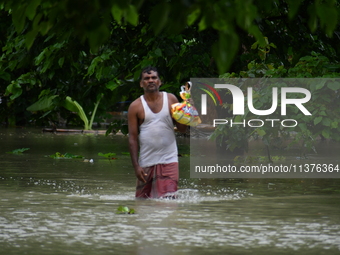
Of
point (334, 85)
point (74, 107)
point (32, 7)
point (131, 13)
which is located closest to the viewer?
point (131, 13)

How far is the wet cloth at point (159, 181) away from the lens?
9438mm

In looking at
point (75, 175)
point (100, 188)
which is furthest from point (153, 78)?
point (75, 175)

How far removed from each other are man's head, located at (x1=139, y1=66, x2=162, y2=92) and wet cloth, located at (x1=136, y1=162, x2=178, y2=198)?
0.85 meters

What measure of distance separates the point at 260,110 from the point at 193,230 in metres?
A: 6.57

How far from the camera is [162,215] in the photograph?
27.2ft

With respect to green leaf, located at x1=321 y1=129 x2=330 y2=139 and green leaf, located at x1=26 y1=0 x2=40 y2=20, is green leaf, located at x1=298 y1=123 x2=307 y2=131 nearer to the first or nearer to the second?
green leaf, located at x1=321 y1=129 x2=330 y2=139

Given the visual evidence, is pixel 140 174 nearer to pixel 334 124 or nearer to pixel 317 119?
pixel 317 119

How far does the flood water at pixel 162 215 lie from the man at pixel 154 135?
0.26 meters

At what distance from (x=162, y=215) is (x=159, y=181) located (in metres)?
1.20

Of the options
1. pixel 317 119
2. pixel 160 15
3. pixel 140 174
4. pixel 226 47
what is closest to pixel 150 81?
pixel 140 174

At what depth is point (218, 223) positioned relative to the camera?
7.78m

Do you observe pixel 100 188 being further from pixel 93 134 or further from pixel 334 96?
pixel 93 134

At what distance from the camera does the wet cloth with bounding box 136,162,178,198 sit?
9.44 meters

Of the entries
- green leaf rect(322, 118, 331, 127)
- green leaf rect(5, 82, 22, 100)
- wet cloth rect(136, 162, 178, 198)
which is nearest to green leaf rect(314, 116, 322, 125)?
green leaf rect(322, 118, 331, 127)
